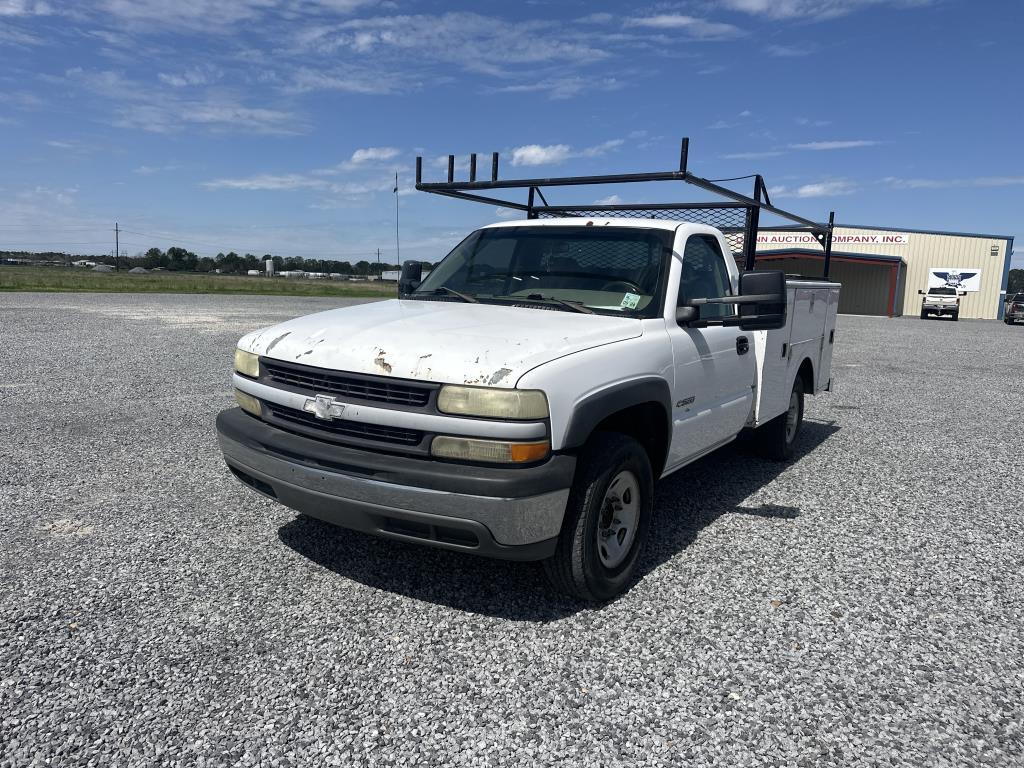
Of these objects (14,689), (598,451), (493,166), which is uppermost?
(493,166)

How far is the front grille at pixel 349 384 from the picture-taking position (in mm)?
3025

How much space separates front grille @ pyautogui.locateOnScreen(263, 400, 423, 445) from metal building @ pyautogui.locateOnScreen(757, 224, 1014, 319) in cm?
4498

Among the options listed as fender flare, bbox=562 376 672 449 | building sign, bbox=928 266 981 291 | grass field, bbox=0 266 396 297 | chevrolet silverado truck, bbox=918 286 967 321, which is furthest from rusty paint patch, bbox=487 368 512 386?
building sign, bbox=928 266 981 291

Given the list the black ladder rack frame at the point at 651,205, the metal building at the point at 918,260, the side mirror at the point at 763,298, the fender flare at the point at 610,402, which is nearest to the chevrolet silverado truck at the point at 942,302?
the metal building at the point at 918,260

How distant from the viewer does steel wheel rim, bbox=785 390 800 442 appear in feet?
20.5

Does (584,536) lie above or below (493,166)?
below

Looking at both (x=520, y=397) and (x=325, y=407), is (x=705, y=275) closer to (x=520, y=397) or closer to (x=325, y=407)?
(x=520, y=397)

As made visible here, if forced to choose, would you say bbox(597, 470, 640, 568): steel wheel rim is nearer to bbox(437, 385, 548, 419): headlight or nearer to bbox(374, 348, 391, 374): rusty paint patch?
bbox(437, 385, 548, 419): headlight

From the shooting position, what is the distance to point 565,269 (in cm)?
437

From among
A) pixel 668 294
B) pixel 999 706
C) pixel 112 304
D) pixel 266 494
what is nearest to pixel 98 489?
pixel 266 494

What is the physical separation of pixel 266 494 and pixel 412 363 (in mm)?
1072

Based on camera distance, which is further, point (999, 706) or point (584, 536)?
point (584, 536)

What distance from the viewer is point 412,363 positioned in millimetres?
3037

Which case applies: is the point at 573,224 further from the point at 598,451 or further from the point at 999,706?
the point at 999,706
